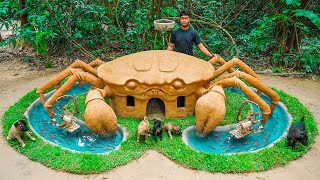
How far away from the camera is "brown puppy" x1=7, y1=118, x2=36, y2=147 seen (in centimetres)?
521

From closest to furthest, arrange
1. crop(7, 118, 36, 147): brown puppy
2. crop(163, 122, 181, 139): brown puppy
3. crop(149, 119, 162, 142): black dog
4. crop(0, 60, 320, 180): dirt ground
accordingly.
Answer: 1. crop(0, 60, 320, 180): dirt ground
2. crop(7, 118, 36, 147): brown puppy
3. crop(149, 119, 162, 142): black dog
4. crop(163, 122, 181, 139): brown puppy

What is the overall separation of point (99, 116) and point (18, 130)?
1.34m

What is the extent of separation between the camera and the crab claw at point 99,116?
523cm

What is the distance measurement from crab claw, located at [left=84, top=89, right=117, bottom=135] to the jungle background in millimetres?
3702

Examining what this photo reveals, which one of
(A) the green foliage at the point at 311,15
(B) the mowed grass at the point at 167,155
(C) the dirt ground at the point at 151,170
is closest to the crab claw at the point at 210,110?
(B) the mowed grass at the point at 167,155

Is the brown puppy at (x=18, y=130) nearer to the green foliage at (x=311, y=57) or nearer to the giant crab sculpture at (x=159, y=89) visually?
the giant crab sculpture at (x=159, y=89)

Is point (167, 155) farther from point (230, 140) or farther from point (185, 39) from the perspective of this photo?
point (185, 39)

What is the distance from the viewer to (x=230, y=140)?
5648 millimetres

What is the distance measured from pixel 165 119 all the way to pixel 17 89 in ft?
13.1

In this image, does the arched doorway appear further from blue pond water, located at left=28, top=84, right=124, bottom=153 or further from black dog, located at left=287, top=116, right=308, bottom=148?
black dog, located at left=287, top=116, right=308, bottom=148

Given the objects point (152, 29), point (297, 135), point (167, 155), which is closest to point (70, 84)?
point (167, 155)

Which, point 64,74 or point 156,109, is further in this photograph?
point 156,109

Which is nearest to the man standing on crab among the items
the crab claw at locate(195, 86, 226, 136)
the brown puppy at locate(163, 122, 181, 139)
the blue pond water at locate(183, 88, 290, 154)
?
the crab claw at locate(195, 86, 226, 136)

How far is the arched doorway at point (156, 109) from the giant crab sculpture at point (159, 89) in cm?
25
